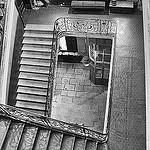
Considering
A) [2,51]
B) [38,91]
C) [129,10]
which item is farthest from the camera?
[129,10]

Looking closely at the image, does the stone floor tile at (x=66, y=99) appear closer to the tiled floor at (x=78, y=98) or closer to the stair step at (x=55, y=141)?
the tiled floor at (x=78, y=98)

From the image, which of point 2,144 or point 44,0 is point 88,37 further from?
point 2,144

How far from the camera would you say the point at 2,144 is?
4668 mm

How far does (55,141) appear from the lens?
5406 millimetres

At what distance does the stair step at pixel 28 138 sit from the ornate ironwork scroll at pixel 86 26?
435cm

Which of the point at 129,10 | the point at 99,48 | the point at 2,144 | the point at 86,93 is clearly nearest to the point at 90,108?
the point at 86,93

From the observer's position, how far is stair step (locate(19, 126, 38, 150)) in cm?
496

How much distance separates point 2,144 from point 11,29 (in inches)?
151

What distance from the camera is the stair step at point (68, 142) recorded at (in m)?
5.51

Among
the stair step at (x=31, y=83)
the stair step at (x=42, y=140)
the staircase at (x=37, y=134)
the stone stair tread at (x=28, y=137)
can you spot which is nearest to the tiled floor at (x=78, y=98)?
the stair step at (x=31, y=83)

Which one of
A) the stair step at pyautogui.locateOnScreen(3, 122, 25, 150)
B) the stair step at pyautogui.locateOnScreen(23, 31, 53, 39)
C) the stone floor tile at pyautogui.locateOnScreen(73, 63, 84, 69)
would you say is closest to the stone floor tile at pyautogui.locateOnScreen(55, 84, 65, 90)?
the stone floor tile at pyautogui.locateOnScreen(73, 63, 84, 69)

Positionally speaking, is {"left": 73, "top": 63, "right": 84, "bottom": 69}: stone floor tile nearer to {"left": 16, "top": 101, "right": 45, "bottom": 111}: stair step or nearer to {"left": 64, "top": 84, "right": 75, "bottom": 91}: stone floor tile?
{"left": 64, "top": 84, "right": 75, "bottom": 91}: stone floor tile

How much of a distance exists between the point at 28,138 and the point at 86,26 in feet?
16.8

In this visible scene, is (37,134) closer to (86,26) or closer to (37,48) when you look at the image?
(37,48)
